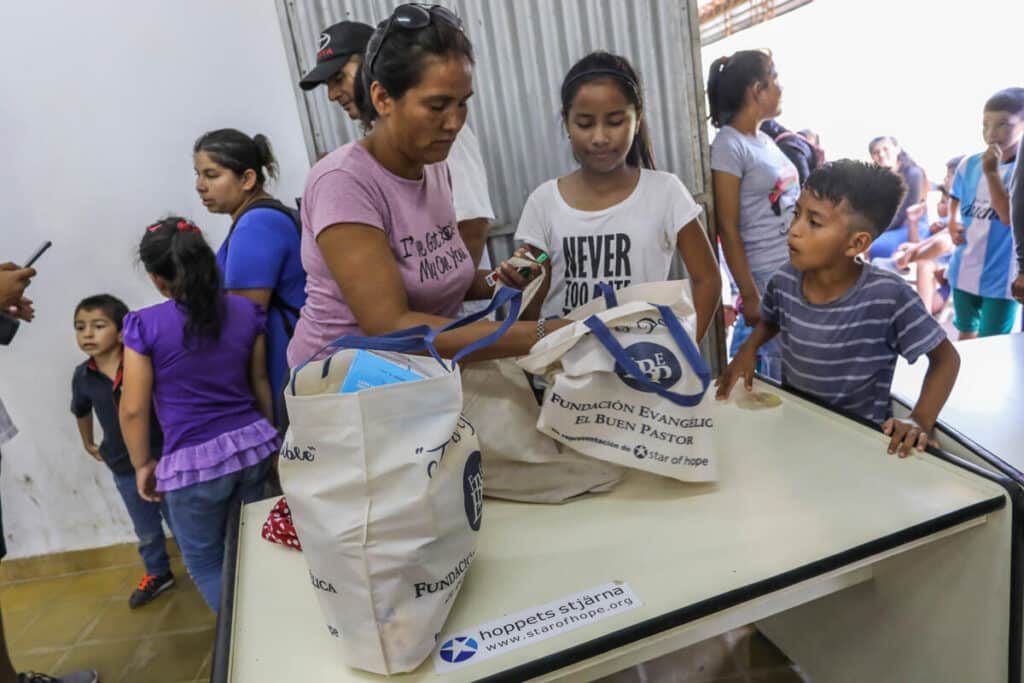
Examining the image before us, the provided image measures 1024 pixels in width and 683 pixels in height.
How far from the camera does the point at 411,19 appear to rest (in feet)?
3.61

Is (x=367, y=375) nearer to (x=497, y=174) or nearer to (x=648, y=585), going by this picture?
(x=648, y=585)

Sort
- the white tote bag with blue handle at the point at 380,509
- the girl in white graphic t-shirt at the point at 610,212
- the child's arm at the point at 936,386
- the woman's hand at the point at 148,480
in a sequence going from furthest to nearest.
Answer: the woman's hand at the point at 148,480, the girl in white graphic t-shirt at the point at 610,212, the child's arm at the point at 936,386, the white tote bag with blue handle at the point at 380,509

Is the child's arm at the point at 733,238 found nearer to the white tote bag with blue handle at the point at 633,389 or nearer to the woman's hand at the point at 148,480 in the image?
the white tote bag with blue handle at the point at 633,389

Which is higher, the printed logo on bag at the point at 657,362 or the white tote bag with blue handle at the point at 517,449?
the printed logo on bag at the point at 657,362

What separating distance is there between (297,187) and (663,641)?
2136 millimetres

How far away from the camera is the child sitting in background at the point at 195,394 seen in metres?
1.68

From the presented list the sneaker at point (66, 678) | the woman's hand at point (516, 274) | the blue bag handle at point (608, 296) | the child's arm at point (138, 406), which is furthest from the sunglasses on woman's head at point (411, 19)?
the sneaker at point (66, 678)

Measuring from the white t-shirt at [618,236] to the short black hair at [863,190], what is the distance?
1.03ft

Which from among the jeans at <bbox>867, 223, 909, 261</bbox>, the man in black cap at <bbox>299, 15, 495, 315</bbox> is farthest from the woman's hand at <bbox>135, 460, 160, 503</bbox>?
the jeans at <bbox>867, 223, 909, 261</bbox>

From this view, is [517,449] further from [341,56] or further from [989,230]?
[989,230]

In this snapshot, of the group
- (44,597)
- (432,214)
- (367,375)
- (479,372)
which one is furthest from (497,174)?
(44,597)

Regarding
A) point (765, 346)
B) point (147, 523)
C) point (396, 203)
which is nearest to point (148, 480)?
point (147, 523)

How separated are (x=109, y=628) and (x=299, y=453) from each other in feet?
7.08

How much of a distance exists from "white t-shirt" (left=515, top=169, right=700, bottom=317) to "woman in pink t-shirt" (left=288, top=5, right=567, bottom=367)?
56cm
